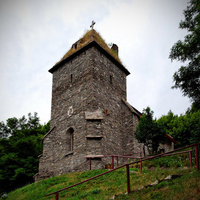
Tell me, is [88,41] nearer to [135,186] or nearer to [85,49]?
[85,49]

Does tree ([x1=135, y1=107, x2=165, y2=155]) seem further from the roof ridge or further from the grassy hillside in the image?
the roof ridge

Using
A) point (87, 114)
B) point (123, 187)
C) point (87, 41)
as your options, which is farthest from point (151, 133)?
point (87, 41)

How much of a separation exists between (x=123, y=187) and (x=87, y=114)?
872cm

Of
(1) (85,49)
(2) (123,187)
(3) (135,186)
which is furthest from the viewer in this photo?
(1) (85,49)

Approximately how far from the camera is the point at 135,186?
941 cm

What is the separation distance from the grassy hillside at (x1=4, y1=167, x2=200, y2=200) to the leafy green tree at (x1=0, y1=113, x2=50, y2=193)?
9.28m

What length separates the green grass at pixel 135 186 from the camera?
767cm

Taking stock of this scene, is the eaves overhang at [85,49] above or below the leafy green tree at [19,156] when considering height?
above

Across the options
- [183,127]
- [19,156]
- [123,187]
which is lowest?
[123,187]

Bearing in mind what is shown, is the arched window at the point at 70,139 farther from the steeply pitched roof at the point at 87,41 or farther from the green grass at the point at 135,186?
the steeply pitched roof at the point at 87,41

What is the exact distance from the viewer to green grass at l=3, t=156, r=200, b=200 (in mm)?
7668

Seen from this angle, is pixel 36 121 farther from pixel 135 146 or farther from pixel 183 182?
pixel 183 182

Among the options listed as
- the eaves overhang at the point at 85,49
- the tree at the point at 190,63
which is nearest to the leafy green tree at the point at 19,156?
the eaves overhang at the point at 85,49

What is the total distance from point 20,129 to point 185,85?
72.3 ft
